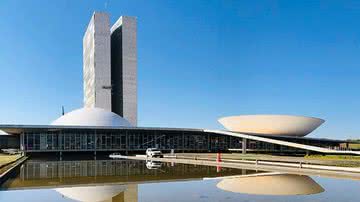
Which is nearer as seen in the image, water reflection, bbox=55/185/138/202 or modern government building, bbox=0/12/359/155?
water reflection, bbox=55/185/138/202

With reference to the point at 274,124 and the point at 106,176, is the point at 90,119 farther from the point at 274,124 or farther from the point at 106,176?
the point at 106,176

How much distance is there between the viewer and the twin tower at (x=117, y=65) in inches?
4358

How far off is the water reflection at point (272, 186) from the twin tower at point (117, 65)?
9362 cm

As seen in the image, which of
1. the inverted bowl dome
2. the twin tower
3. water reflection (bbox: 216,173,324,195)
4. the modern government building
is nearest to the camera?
water reflection (bbox: 216,173,324,195)

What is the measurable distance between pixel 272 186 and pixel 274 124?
185ft

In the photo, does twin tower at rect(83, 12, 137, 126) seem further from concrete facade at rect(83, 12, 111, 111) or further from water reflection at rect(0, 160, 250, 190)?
water reflection at rect(0, 160, 250, 190)

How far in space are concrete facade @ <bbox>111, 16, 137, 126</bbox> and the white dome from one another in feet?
112

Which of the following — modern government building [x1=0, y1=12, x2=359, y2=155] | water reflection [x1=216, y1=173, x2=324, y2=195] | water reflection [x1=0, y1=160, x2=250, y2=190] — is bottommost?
modern government building [x1=0, y1=12, x2=359, y2=155]

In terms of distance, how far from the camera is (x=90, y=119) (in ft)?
233

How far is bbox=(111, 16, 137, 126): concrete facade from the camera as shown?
111m

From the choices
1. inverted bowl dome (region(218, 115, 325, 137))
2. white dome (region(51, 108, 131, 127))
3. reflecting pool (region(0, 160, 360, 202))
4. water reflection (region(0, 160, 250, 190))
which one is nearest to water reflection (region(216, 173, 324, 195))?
reflecting pool (region(0, 160, 360, 202))

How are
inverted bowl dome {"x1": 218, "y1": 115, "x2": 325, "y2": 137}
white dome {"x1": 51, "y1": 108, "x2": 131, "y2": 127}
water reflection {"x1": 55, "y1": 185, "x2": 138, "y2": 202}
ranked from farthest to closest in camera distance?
inverted bowl dome {"x1": 218, "y1": 115, "x2": 325, "y2": 137}
white dome {"x1": 51, "y1": 108, "x2": 131, "y2": 127}
water reflection {"x1": 55, "y1": 185, "x2": 138, "y2": 202}

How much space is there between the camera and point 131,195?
1343 cm

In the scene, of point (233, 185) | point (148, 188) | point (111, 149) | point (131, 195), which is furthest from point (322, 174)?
point (111, 149)
